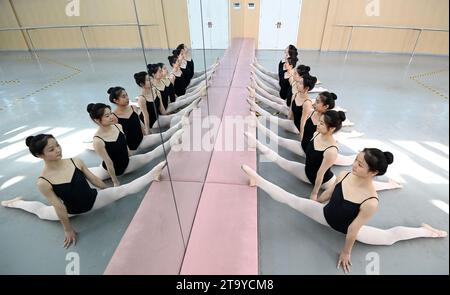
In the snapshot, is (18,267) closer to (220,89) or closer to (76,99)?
(76,99)

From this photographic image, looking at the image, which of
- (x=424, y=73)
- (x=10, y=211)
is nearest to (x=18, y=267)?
(x=10, y=211)

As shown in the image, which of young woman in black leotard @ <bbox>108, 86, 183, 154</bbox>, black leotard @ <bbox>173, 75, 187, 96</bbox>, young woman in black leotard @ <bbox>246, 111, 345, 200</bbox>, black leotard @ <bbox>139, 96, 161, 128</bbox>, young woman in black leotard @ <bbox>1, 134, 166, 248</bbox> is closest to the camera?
young woman in black leotard @ <bbox>1, 134, 166, 248</bbox>

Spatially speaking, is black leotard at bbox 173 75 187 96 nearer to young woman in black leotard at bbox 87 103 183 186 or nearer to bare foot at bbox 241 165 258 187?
young woman in black leotard at bbox 87 103 183 186

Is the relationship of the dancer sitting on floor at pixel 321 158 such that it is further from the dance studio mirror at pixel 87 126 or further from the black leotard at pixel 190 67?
the black leotard at pixel 190 67

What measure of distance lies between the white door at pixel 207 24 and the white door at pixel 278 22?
2.23 metres

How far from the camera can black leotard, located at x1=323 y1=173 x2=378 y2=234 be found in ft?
5.12

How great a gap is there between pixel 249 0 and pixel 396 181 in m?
7.43

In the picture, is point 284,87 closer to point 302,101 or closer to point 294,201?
point 302,101

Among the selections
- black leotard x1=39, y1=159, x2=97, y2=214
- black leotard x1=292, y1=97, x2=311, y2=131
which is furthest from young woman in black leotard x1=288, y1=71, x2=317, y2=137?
black leotard x1=39, y1=159, x2=97, y2=214

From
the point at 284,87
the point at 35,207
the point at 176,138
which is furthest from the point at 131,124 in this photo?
the point at 284,87

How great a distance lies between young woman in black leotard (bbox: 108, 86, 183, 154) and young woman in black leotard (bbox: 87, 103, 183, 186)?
0.54 feet

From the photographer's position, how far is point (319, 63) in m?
6.78

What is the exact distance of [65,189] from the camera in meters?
1.70

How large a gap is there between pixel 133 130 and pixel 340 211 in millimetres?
2116
